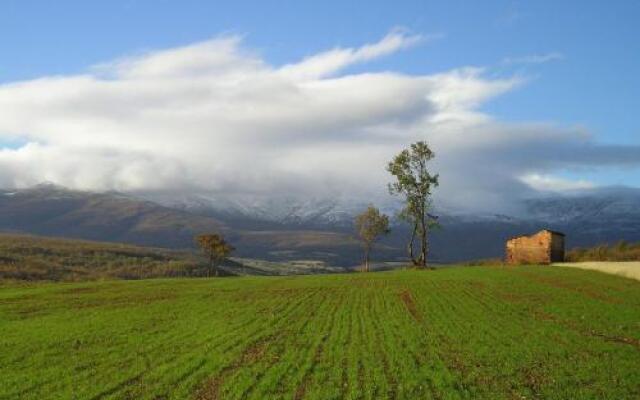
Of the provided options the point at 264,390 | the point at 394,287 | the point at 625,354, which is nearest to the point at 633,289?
the point at 394,287

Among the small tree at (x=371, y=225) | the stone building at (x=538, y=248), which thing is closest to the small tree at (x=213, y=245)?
the small tree at (x=371, y=225)

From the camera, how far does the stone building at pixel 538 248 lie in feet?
375

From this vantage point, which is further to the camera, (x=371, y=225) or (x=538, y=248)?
(x=371, y=225)

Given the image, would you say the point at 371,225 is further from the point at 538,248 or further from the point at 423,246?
the point at 538,248

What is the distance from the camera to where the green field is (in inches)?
1070

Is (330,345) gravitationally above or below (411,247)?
below

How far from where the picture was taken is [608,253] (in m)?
121

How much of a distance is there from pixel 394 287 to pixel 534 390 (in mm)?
50013

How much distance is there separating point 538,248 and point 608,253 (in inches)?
612

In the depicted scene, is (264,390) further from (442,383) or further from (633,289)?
(633,289)

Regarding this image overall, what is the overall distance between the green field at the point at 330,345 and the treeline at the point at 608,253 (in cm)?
4920

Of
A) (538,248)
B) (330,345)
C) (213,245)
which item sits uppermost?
(538,248)

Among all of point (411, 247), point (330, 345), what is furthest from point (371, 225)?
point (330, 345)

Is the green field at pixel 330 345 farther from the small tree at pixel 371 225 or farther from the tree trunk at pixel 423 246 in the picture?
the small tree at pixel 371 225
